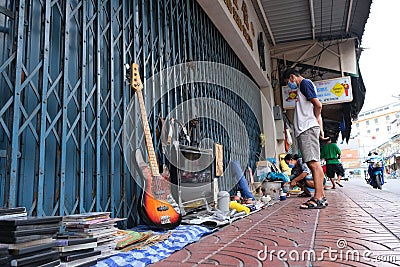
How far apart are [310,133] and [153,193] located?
73.5 inches

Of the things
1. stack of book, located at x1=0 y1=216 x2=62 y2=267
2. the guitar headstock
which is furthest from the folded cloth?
the guitar headstock

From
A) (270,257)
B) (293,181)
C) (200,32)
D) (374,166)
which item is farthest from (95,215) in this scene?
(374,166)

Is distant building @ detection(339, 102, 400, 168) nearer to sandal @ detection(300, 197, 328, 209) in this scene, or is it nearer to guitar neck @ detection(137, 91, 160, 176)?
sandal @ detection(300, 197, 328, 209)

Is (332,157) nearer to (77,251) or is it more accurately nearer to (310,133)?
(310,133)

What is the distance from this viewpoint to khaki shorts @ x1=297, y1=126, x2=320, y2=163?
3180 millimetres

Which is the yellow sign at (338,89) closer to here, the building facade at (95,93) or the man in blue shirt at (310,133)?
the building facade at (95,93)

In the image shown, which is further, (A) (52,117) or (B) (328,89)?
(B) (328,89)

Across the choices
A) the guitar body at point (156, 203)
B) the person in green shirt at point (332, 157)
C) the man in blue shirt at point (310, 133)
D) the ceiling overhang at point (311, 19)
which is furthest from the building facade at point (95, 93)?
the person in green shirt at point (332, 157)

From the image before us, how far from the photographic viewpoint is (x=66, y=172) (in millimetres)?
1896

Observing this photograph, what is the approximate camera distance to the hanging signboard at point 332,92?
7.72m

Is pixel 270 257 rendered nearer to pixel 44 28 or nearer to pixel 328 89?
pixel 44 28

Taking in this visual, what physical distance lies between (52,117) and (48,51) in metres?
0.40

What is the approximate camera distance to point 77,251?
4.38ft

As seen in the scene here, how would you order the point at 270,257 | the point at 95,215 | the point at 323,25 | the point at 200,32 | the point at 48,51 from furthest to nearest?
1. the point at 323,25
2. the point at 200,32
3. the point at 48,51
4. the point at 95,215
5. the point at 270,257
